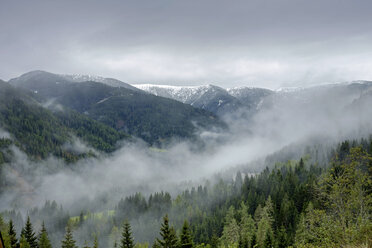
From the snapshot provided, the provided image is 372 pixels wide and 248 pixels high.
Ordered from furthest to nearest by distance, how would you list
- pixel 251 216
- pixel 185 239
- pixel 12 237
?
pixel 251 216
pixel 12 237
pixel 185 239

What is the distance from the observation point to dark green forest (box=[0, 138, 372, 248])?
25.2 m

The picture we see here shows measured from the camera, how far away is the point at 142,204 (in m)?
198

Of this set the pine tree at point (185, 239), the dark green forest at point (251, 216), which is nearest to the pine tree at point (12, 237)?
the dark green forest at point (251, 216)

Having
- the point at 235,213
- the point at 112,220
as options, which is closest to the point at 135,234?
the point at 112,220

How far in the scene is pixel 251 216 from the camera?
11888 centimetres

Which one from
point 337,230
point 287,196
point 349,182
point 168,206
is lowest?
point 168,206

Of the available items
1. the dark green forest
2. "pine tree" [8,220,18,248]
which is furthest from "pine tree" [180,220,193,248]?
"pine tree" [8,220,18,248]

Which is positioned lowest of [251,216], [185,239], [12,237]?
[251,216]

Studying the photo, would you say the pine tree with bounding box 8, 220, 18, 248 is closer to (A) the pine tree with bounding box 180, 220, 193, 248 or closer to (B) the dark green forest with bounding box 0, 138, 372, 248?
(B) the dark green forest with bounding box 0, 138, 372, 248

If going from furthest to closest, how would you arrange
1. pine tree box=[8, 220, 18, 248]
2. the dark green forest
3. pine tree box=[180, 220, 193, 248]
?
pine tree box=[8, 220, 18, 248], pine tree box=[180, 220, 193, 248], the dark green forest

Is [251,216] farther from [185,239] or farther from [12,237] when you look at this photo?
[12,237]

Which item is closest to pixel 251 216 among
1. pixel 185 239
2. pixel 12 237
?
pixel 185 239

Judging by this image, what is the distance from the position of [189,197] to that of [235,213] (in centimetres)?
6646

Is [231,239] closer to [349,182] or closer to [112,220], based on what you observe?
[349,182]
